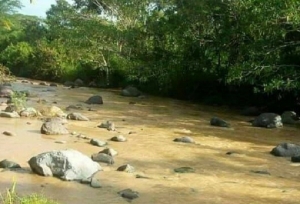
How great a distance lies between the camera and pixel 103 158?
7.83m

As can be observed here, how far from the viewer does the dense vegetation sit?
50.8 feet

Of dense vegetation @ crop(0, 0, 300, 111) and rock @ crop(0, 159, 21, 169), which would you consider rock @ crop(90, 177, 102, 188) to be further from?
dense vegetation @ crop(0, 0, 300, 111)

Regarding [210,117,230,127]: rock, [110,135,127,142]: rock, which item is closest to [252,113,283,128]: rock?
[210,117,230,127]: rock

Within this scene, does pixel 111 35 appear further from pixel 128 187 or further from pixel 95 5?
pixel 128 187

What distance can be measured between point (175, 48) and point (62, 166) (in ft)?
48.2

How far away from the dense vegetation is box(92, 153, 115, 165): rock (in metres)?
2.79

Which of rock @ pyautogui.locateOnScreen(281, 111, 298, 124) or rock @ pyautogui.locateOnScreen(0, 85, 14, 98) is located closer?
rock @ pyautogui.locateOnScreen(281, 111, 298, 124)

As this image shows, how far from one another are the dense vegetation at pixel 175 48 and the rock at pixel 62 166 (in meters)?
3.00

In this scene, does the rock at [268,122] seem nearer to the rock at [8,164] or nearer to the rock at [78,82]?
the rock at [8,164]

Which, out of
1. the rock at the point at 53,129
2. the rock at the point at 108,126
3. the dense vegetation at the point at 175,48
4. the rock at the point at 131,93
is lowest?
the rock at the point at 108,126

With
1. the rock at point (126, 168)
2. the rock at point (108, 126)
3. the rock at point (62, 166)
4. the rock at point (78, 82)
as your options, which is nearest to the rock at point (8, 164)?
the rock at point (62, 166)

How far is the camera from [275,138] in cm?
1176

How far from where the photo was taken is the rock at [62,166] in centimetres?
661

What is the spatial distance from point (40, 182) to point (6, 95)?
11947 millimetres
